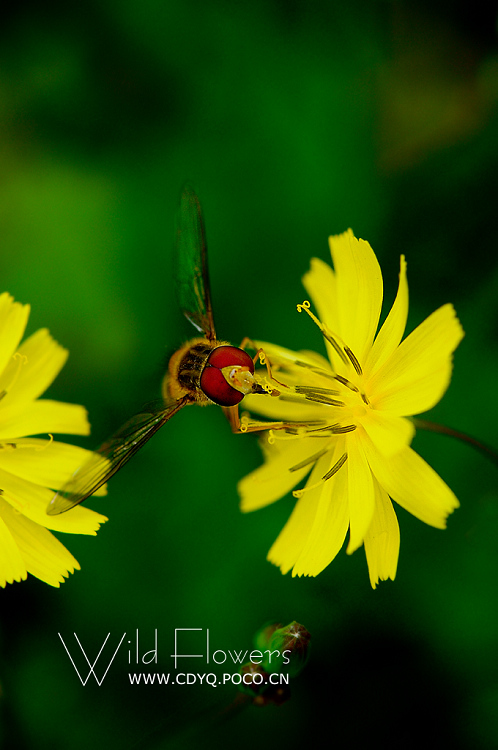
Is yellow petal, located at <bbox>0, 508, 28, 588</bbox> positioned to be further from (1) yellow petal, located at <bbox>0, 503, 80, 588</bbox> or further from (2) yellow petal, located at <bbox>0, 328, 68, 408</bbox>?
(2) yellow petal, located at <bbox>0, 328, 68, 408</bbox>

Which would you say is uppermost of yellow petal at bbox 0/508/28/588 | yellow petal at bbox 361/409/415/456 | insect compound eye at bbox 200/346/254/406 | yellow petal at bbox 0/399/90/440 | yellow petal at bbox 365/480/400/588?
yellow petal at bbox 0/399/90/440

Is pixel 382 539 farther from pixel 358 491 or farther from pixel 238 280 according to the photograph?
pixel 238 280

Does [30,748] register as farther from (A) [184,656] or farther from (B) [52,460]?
(B) [52,460]

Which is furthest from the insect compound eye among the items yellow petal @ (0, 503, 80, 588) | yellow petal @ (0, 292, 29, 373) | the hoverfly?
yellow petal @ (0, 503, 80, 588)

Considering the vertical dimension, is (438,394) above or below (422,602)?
above

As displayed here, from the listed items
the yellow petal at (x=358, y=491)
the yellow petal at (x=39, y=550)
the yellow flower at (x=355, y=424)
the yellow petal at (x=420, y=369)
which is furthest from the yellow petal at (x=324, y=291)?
the yellow petal at (x=39, y=550)

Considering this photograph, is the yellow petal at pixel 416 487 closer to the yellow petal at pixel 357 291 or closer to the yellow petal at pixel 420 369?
the yellow petal at pixel 420 369

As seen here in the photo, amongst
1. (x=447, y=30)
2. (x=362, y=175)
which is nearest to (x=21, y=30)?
(x=362, y=175)
